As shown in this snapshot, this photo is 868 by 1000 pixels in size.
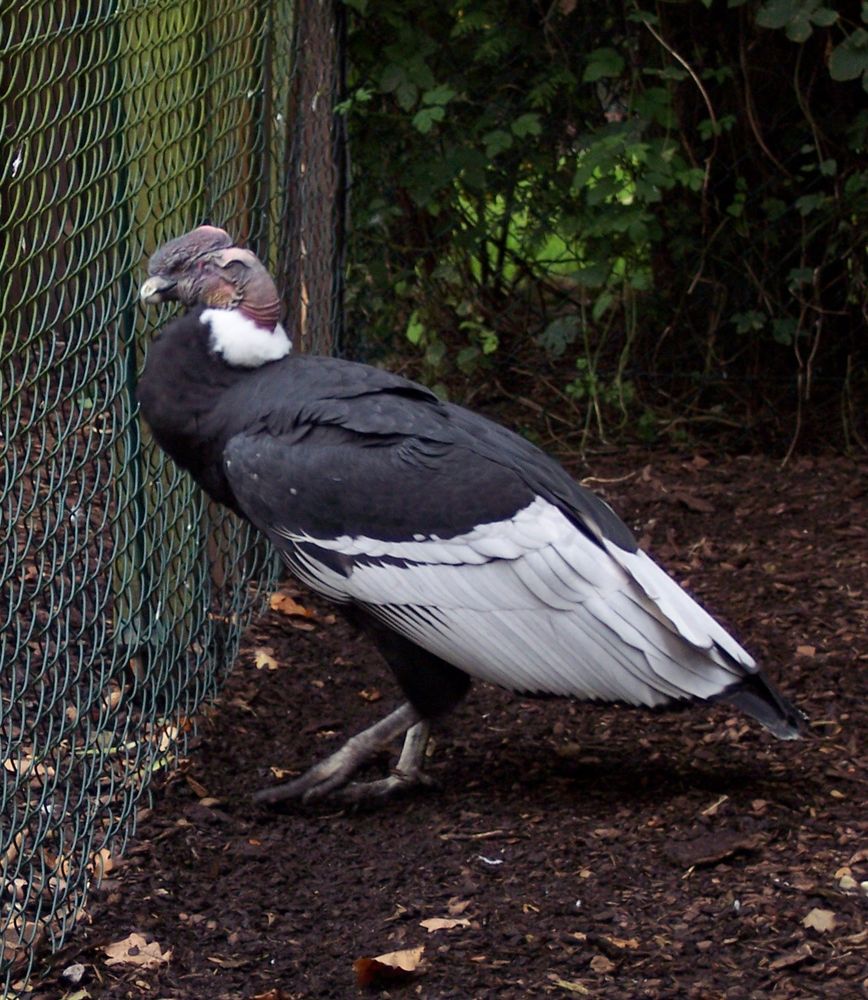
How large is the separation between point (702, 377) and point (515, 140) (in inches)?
49.1

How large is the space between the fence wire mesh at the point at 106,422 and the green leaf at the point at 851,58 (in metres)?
1.95

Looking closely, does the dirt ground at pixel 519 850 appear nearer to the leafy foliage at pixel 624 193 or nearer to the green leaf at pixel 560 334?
the leafy foliage at pixel 624 193

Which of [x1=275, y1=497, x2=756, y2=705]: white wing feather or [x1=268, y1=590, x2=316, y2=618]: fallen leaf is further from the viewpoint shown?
[x1=268, y1=590, x2=316, y2=618]: fallen leaf

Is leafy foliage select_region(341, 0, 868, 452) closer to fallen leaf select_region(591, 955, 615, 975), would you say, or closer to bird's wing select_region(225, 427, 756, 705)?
bird's wing select_region(225, 427, 756, 705)

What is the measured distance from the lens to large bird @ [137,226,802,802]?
137 inches

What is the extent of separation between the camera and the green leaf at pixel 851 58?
5.35 m

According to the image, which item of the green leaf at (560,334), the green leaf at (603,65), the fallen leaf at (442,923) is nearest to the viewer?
the fallen leaf at (442,923)

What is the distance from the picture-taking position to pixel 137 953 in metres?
2.97

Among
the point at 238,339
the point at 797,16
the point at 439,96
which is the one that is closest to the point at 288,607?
the point at 238,339

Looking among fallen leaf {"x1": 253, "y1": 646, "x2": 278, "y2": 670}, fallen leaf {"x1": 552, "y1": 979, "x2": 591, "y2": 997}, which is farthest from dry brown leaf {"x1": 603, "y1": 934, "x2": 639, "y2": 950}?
fallen leaf {"x1": 253, "y1": 646, "x2": 278, "y2": 670}

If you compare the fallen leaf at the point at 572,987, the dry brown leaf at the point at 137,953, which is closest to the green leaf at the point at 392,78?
the dry brown leaf at the point at 137,953

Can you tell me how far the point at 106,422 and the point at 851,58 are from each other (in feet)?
10.2

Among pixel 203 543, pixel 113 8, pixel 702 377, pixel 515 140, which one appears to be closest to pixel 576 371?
pixel 702 377

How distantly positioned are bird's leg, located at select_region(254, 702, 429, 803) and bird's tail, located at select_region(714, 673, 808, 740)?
0.77 m
